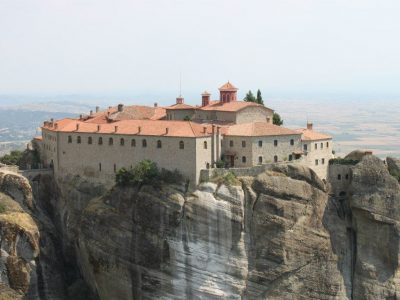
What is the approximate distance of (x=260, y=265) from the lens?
7725 centimetres

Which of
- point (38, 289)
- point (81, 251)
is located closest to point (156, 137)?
point (81, 251)

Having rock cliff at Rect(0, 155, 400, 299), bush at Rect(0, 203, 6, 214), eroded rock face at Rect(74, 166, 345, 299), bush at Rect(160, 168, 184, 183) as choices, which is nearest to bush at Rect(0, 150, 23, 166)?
bush at Rect(0, 203, 6, 214)

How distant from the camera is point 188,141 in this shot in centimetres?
7812

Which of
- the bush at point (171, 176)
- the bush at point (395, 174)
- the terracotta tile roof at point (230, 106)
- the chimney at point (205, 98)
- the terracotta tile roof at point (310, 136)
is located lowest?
the bush at point (395, 174)

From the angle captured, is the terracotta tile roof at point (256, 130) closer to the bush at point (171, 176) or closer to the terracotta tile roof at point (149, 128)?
the terracotta tile roof at point (149, 128)

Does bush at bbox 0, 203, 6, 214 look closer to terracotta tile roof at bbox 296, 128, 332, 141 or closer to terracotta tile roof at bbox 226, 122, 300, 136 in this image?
terracotta tile roof at bbox 226, 122, 300, 136

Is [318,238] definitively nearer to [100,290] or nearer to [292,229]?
[292,229]

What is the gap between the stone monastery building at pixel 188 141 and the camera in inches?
3120

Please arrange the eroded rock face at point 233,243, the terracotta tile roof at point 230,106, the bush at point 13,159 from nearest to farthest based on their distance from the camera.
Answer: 1. the eroded rock face at point 233,243
2. the terracotta tile roof at point 230,106
3. the bush at point 13,159

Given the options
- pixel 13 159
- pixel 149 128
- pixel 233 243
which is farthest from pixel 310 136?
pixel 13 159

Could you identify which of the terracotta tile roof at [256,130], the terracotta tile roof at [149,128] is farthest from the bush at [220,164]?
the terracotta tile roof at [256,130]

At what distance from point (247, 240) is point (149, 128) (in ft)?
55.0

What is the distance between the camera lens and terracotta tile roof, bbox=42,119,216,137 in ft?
260

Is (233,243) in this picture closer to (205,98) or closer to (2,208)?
(205,98)
